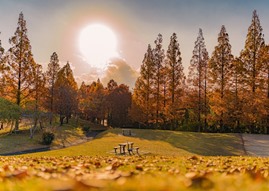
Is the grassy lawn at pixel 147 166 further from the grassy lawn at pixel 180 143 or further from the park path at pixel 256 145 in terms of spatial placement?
the park path at pixel 256 145

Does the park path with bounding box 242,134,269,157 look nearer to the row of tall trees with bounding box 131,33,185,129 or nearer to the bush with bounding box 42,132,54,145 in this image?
the row of tall trees with bounding box 131,33,185,129

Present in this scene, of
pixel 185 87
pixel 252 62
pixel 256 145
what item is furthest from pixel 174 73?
pixel 256 145

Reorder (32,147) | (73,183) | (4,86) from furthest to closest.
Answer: (4,86)
(32,147)
(73,183)

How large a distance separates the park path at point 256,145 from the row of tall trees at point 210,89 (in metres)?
4.88

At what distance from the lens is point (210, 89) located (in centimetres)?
3966

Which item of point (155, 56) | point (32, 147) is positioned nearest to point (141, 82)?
point (155, 56)

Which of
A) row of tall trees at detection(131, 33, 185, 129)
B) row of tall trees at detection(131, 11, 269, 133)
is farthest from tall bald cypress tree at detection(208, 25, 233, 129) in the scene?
row of tall trees at detection(131, 33, 185, 129)

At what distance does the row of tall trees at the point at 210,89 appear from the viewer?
3659 cm

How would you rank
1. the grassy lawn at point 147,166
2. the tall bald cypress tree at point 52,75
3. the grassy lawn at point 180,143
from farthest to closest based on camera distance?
1. the tall bald cypress tree at point 52,75
2. the grassy lawn at point 180,143
3. the grassy lawn at point 147,166

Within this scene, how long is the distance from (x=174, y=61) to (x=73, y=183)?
40805 mm

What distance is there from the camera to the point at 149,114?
143ft

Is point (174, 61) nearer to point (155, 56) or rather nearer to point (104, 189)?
point (155, 56)

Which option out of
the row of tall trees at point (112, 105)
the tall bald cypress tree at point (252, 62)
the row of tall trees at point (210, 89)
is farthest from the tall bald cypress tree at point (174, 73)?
the row of tall trees at point (112, 105)

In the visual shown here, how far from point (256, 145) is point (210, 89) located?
1319 centimetres
